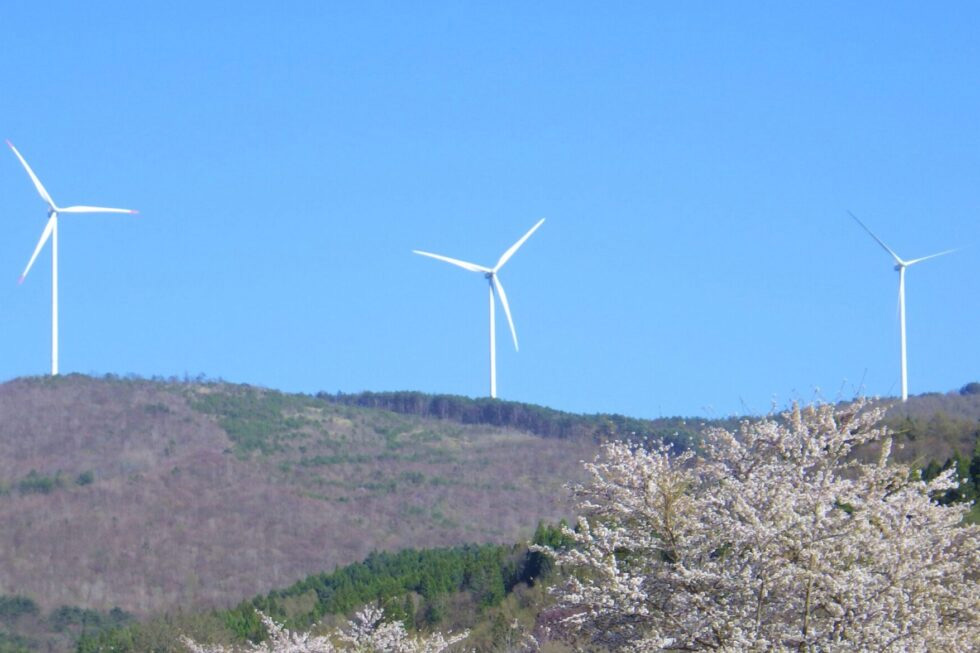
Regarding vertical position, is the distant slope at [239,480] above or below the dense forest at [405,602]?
above

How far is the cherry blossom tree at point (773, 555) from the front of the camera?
42.5ft

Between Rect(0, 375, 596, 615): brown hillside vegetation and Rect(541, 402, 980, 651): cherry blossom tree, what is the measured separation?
237 ft

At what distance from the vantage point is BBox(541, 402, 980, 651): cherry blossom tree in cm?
1297

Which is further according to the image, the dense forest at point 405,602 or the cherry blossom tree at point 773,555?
the dense forest at point 405,602

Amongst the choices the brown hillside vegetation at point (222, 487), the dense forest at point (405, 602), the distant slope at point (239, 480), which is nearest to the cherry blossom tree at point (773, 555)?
the dense forest at point (405, 602)

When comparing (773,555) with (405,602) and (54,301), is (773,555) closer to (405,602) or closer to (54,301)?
(405,602)

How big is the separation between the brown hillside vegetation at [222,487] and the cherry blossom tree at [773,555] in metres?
72.4

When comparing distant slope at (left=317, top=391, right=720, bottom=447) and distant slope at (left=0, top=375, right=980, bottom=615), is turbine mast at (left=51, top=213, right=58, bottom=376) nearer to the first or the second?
distant slope at (left=0, top=375, right=980, bottom=615)

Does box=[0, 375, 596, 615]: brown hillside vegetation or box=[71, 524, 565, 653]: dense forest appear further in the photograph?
box=[0, 375, 596, 615]: brown hillside vegetation

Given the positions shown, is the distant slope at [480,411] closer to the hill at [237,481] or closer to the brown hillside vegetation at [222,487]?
the hill at [237,481]

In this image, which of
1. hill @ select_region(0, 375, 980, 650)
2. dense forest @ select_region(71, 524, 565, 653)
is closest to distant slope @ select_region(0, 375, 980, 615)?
hill @ select_region(0, 375, 980, 650)

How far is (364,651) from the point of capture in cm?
2047

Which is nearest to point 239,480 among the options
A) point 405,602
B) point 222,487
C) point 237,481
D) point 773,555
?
point 237,481

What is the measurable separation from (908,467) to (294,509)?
320 ft
